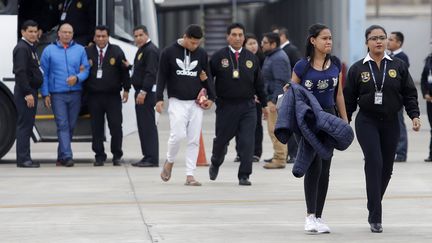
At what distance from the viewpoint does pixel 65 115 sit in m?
16.7

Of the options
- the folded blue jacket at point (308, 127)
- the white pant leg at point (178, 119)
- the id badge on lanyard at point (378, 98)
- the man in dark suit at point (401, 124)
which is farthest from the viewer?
the man in dark suit at point (401, 124)

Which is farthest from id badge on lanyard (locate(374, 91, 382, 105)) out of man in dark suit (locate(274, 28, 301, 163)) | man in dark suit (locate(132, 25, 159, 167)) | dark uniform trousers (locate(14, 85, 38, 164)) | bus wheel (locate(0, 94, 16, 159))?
bus wheel (locate(0, 94, 16, 159))

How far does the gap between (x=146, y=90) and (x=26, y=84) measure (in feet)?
5.01

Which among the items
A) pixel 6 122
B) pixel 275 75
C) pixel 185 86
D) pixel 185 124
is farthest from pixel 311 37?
pixel 6 122

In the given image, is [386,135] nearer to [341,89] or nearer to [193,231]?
[341,89]

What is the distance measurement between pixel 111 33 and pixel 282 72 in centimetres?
265

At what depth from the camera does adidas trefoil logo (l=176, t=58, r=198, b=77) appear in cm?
1391

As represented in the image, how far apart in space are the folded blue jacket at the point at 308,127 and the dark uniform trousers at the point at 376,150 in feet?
1.23

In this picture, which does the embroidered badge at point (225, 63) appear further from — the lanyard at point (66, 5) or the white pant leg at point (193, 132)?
the lanyard at point (66, 5)

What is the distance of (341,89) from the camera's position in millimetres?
10609

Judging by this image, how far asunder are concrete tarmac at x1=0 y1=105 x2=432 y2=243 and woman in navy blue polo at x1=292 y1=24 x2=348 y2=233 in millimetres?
225

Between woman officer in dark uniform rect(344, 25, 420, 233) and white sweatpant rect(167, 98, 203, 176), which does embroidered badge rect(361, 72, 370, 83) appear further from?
white sweatpant rect(167, 98, 203, 176)

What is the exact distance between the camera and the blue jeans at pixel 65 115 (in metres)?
16.7

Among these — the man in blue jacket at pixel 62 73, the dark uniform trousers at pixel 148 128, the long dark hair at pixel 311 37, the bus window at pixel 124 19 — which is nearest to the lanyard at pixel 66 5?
the bus window at pixel 124 19
